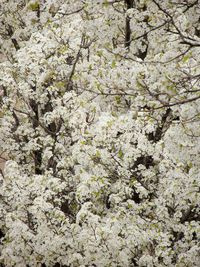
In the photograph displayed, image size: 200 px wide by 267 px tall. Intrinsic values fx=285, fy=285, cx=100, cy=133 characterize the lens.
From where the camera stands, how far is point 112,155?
8031 mm

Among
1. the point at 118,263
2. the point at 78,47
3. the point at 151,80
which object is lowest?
the point at 118,263

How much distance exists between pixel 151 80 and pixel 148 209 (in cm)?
349

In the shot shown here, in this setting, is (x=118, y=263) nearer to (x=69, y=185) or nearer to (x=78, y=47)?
(x=69, y=185)

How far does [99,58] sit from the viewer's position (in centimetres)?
917

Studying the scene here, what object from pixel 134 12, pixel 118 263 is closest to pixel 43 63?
pixel 134 12

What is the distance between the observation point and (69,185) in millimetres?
9023

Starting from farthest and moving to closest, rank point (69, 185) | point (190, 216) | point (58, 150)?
point (58, 150)
point (69, 185)
point (190, 216)

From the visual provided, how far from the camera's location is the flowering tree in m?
6.38

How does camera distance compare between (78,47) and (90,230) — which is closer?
(90,230)

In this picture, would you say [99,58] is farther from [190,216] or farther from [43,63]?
[190,216]

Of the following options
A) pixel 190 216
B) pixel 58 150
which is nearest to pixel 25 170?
pixel 58 150

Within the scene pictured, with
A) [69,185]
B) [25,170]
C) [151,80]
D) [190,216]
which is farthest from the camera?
[25,170]

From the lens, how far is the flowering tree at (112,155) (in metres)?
6.38

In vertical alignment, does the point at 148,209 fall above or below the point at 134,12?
below
